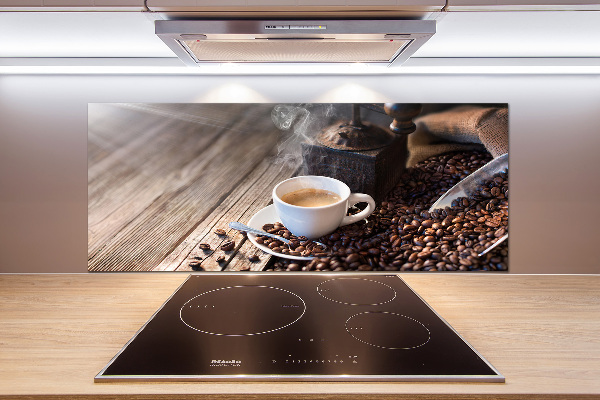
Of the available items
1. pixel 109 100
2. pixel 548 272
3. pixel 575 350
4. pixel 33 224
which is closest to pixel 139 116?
pixel 109 100

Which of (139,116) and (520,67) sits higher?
(520,67)

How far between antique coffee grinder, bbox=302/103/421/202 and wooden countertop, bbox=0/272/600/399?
32 cm

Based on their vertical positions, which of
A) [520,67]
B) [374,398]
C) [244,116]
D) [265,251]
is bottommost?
[374,398]

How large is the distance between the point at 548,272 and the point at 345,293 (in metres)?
0.74

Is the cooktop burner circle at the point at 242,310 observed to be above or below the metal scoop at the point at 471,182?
below

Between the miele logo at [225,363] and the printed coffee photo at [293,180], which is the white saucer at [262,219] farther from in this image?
the miele logo at [225,363]

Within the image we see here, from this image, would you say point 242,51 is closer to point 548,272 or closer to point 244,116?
point 244,116

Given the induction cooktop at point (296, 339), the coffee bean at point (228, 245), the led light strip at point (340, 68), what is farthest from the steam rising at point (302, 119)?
the induction cooktop at point (296, 339)

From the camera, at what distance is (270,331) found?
92 cm

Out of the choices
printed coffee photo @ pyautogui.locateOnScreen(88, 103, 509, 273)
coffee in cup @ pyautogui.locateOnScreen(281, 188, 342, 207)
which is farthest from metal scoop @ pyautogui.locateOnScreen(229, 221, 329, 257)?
coffee in cup @ pyautogui.locateOnScreen(281, 188, 342, 207)

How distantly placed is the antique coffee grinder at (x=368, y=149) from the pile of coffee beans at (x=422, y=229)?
0.05 metres

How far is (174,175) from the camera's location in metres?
1.37

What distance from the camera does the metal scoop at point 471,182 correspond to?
1370mm

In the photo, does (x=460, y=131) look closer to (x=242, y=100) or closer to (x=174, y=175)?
(x=242, y=100)
